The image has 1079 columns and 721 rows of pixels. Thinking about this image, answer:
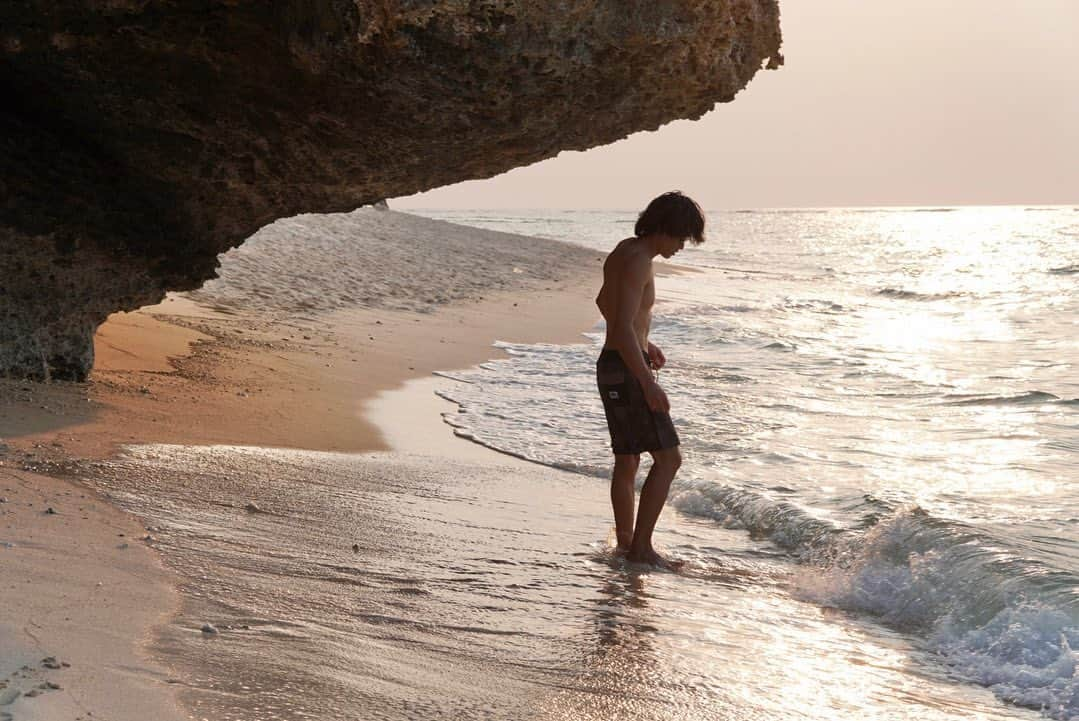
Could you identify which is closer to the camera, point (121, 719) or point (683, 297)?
point (121, 719)

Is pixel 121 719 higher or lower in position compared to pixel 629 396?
lower

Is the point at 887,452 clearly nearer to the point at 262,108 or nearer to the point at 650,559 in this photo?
the point at 650,559

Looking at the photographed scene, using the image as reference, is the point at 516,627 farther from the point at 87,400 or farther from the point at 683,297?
the point at 683,297

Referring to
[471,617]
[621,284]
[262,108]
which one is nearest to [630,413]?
[621,284]

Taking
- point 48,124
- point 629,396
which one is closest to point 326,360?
point 48,124

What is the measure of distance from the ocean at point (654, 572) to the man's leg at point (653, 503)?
0.12 m

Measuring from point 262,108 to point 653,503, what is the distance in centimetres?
259

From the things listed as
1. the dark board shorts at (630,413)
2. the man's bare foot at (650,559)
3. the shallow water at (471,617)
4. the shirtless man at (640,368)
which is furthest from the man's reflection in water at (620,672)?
the dark board shorts at (630,413)

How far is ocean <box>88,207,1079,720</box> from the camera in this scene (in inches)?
133

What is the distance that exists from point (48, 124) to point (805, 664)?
4.82 metres

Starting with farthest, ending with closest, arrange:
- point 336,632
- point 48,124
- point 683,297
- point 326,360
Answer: point 683,297 → point 326,360 → point 48,124 → point 336,632

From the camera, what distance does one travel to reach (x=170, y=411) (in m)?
7.08

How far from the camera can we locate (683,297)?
22.8 metres

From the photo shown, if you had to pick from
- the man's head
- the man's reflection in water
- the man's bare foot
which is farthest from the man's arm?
the man's reflection in water
